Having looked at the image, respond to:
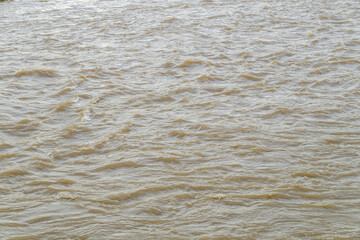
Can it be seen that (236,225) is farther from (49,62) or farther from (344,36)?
(344,36)

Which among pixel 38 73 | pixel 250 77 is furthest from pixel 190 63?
pixel 38 73

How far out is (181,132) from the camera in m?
5.50

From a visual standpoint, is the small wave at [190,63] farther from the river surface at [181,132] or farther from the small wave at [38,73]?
the small wave at [38,73]

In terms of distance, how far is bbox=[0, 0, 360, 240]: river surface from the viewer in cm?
391

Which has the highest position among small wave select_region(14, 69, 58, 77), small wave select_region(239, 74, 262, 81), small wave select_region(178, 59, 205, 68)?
small wave select_region(14, 69, 58, 77)

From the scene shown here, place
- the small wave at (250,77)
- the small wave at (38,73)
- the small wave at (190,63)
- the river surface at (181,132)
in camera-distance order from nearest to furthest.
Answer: the river surface at (181,132) < the small wave at (250,77) < the small wave at (38,73) < the small wave at (190,63)

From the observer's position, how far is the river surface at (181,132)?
12.8 ft

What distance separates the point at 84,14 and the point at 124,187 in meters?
8.77

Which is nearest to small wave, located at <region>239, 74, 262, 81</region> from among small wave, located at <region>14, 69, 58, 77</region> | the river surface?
the river surface

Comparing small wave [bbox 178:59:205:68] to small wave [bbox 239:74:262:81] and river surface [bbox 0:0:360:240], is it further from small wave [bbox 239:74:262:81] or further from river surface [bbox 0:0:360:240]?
small wave [bbox 239:74:262:81]

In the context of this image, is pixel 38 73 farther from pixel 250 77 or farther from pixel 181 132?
pixel 250 77

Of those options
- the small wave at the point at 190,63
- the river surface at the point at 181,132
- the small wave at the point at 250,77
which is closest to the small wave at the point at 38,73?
the river surface at the point at 181,132

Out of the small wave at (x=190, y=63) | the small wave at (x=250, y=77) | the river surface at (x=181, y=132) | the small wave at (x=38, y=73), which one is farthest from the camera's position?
the small wave at (x=190, y=63)

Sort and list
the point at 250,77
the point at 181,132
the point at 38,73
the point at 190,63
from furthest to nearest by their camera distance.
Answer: the point at 190,63 → the point at 38,73 → the point at 250,77 → the point at 181,132
